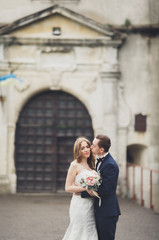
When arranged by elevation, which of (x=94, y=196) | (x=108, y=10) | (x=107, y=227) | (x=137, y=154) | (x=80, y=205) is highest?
(x=108, y=10)

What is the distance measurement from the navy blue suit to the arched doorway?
7.40 meters

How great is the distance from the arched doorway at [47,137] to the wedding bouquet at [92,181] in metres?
7.44

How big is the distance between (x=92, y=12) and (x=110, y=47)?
4.16 ft

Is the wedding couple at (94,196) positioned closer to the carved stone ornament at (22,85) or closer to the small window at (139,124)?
the small window at (139,124)

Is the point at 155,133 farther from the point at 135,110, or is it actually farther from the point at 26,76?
the point at 26,76

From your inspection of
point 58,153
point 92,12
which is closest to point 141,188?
point 58,153

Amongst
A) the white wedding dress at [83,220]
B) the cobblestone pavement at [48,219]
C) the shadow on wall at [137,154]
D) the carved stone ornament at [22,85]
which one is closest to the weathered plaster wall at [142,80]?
the shadow on wall at [137,154]

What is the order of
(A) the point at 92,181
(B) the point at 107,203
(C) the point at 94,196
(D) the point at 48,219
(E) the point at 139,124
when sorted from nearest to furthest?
(A) the point at 92,181
(B) the point at 107,203
(C) the point at 94,196
(D) the point at 48,219
(E) the point at 139,124

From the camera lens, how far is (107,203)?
17.8ft

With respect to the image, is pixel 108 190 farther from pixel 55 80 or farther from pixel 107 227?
pixel 55 80

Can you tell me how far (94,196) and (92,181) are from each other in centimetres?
38

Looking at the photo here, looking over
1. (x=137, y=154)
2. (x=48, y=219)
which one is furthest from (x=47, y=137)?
(x=48, y=219)

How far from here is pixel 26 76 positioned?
12688 millimetres

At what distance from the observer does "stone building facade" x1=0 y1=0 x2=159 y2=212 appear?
12562 mm
